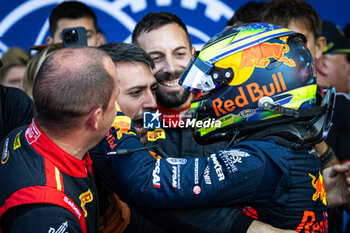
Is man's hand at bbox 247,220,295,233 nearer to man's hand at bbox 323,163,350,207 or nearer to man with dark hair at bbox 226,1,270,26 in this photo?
man's hand at bbox 323,163,350,207

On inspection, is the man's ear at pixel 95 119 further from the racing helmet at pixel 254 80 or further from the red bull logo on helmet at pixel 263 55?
the red bull logo on helmet at pixel 263 55

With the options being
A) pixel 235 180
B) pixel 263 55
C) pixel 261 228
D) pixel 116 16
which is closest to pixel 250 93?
pixel 263 55

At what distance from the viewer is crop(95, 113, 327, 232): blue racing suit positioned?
1.47 metres

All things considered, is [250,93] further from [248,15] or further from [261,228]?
[248,15]

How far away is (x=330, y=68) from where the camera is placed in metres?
3.55

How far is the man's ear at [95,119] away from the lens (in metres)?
1.41

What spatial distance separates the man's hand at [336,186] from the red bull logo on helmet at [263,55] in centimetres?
73

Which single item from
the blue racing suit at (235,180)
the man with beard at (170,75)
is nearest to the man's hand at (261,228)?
the blue racing suit at (235,180)

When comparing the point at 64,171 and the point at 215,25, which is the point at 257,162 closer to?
the point at 64,171

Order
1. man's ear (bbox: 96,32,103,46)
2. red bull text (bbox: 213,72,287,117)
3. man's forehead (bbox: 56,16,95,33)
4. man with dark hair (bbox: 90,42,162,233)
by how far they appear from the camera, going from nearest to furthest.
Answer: red bull text (bbox: 213,72,287,117) < man with dark hair (bbox: 90,42,162,233) < man's forehead (bbox: 56,16,95,33) < man's ear (bbox: 96,32,103,46)

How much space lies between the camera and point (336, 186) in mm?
2113

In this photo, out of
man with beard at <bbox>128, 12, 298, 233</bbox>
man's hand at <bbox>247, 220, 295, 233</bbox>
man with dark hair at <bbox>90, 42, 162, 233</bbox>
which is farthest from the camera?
man with beard at <bbox>128, 12, 298, 233</bbox>

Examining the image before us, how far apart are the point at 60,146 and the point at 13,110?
1.05 metres

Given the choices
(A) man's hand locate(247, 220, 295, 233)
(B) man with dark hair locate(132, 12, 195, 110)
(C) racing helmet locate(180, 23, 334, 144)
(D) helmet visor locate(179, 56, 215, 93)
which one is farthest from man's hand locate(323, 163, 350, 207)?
(B) man with dark hair locate(132, 12, 195, 110)
